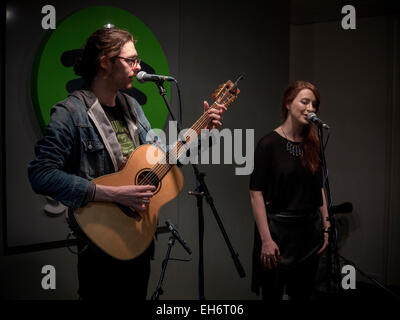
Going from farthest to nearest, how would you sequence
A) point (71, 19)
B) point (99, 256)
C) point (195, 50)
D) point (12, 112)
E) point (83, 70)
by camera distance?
point (195, 50)
point (71, 19)
point (12, 112)
point (83, 70)
point (99, 256)

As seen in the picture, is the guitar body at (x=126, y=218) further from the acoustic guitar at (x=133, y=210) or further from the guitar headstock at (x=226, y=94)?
the guitar headstock at (x=226, y=94)

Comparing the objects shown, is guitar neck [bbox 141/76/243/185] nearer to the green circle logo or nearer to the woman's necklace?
the woman's necklace

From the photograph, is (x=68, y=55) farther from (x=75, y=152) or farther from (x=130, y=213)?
(x=130, y=213)

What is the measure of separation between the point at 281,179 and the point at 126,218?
3.23 ft

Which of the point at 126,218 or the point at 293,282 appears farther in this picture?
the point at 293,282

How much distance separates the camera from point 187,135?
5.95 ft

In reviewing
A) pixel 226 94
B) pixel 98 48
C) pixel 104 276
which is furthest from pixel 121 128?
pixel 104 276

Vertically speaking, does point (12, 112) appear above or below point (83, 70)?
below

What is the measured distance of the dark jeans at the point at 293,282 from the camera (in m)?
2.23

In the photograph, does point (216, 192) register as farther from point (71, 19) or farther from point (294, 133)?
point (71, 19)

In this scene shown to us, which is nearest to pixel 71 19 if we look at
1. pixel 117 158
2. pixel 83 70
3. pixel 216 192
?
pixel 83 70

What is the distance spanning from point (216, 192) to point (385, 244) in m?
2.08

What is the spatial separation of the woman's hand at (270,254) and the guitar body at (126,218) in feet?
2.35

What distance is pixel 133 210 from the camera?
164cm
